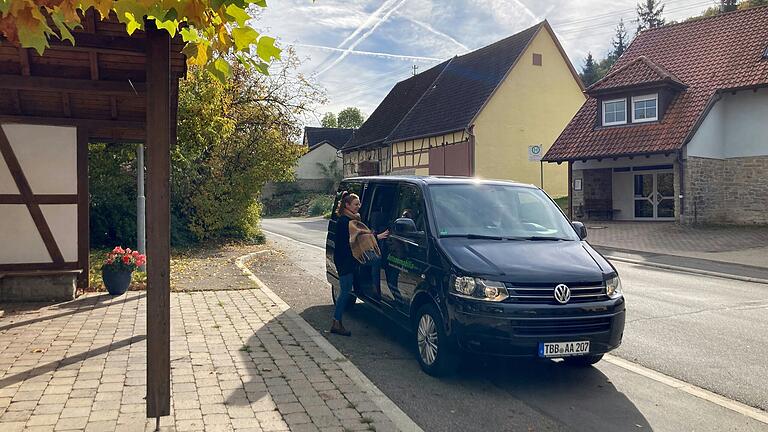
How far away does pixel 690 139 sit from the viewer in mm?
22562

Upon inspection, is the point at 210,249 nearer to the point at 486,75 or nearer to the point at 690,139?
the point at 690,139

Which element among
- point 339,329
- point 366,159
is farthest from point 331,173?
point 339,329

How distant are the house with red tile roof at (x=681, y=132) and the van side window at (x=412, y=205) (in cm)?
1800

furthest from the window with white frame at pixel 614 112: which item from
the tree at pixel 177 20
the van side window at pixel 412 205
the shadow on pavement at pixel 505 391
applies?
the tree at pixel 177 20

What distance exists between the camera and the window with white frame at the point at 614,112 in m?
25.7

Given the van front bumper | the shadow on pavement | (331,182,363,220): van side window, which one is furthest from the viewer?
(331,182,363,220): van side window

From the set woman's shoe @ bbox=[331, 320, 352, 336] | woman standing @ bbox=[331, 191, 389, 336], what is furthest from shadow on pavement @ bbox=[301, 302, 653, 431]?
woman standing @ bbox=[331, 191, 389, 336]

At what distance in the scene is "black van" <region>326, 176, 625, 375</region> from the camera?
552 cm

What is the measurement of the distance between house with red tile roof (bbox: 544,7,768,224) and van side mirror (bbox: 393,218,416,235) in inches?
734

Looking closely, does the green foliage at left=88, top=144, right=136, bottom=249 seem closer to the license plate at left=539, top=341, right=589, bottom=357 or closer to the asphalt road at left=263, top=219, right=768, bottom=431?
the asphalt road at left=263, top=219, right=768, bottom=431

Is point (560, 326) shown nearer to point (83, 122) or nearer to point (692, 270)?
point (83, 122)

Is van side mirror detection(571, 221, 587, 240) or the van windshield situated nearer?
the van windshield

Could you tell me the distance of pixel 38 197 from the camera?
381 inches

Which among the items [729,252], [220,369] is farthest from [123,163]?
[729,252]
